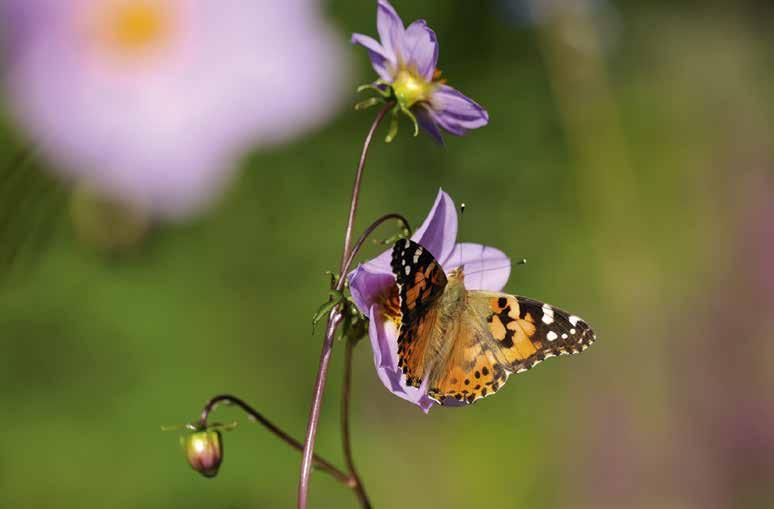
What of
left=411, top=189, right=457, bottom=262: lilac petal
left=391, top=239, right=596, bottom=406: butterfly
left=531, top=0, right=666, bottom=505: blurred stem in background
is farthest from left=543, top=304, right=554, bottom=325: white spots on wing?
left=531, top=0, right=666, bottom=505: blurred stem in background

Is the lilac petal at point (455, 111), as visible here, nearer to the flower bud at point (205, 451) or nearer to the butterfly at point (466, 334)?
the butterfly at point (466, 334)

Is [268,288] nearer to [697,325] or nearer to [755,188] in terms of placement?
[697,325]

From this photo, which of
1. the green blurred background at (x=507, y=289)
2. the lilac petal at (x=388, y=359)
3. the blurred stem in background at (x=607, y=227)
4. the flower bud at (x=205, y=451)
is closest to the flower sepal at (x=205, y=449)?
the flower bud at (x=205, y=451)

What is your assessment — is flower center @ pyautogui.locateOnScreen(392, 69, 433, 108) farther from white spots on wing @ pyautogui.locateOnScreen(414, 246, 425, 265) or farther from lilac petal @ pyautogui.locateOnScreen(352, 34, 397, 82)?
white spots on wing @ pyautogui.locateOnScreen(414, 246, 425, 265)

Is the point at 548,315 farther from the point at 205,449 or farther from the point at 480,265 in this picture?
the point at 205,449

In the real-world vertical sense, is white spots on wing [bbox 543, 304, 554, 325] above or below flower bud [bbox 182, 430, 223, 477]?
above

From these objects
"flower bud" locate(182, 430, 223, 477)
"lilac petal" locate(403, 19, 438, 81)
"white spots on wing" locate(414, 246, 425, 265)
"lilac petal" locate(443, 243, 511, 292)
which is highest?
"lilac petal" locate(403, 19, 438, 81)
